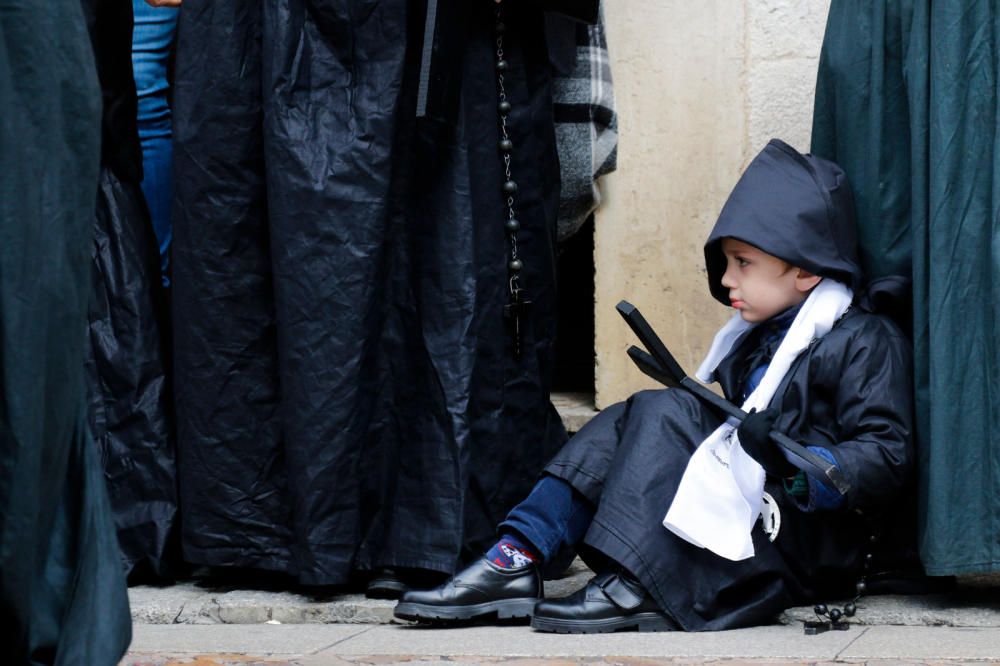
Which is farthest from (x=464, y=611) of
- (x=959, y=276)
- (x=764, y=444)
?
(x=959, y=276)

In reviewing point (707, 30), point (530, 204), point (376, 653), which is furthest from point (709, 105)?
point (376, 653)

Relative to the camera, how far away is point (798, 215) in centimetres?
336

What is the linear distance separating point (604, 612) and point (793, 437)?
1.65 feet

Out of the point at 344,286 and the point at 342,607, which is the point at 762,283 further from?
the point at 342,607

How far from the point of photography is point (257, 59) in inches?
138

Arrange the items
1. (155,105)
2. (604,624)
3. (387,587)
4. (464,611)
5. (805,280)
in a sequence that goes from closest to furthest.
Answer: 1. (604,624)
2. (464,611)
3. (805,280)
4. (387,587)
5. (155,105)

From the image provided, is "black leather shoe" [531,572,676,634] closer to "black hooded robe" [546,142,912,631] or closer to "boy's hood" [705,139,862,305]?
"black hooded robe" [546,142,912,631]

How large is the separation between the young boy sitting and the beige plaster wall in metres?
0.49

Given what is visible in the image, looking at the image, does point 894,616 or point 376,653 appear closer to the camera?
point 376,653

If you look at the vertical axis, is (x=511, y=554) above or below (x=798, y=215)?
below

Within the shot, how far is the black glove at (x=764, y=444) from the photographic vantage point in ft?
10.0

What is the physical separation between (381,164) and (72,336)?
52.0 inches

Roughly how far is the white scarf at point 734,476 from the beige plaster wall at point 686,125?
69 centimetres

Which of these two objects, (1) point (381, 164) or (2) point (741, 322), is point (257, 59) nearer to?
(1) point (381, 164)
